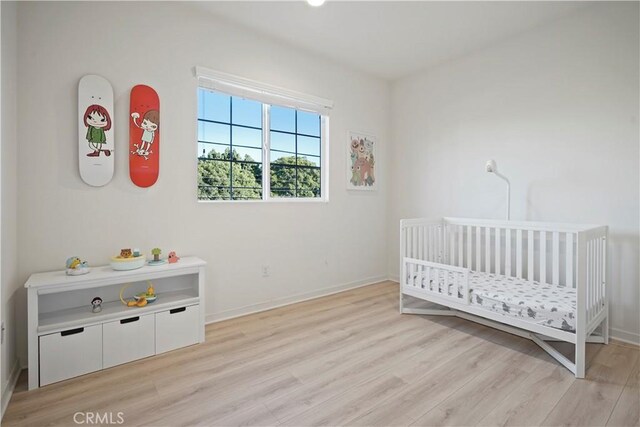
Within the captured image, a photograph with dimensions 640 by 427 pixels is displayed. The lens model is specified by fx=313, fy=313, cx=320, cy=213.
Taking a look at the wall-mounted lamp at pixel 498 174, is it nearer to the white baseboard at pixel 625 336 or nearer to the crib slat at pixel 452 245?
the crib slat at pixel 452 245

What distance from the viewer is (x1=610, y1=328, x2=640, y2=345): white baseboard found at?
2260 mm

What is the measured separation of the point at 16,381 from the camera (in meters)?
1.76

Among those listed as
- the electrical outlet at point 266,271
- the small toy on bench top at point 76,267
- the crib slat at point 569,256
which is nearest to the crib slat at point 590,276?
the crib slat at point 569,256

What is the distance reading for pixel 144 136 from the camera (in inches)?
90.4

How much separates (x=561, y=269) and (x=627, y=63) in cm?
161

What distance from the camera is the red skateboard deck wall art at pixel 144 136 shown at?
225 centimetres


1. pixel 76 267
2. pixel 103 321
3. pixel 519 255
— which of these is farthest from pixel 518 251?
pixel 76 267

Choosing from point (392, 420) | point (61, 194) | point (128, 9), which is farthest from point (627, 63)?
point (61, 194)

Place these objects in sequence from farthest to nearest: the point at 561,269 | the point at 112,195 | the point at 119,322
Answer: the point at 561,269 < the point at 112,195 < the point at 119,322

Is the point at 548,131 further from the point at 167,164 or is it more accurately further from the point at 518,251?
the point at 167,164

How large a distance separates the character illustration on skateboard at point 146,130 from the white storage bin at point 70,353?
121cm

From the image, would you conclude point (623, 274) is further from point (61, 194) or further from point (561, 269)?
point (61, 194)

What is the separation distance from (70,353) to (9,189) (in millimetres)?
991

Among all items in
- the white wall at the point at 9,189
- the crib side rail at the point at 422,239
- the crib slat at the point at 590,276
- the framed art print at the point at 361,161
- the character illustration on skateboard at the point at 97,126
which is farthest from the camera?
the framed art print at the point at 361,161
